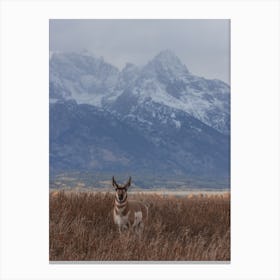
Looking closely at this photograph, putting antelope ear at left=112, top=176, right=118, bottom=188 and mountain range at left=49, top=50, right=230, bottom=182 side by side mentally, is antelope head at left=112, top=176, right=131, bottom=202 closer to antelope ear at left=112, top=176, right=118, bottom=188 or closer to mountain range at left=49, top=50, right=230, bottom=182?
antelope ear at left=112, top=176, right=118, bottom=188

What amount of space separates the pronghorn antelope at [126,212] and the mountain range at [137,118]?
1.34 meters

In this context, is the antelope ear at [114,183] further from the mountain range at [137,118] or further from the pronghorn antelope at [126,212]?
the mountain range at [137,118]

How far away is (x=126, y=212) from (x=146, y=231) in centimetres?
48

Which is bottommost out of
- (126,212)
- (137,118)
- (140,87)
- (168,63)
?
(126,212)

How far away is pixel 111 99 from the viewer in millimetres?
11664

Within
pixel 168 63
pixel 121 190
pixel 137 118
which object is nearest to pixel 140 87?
pixel 137 118

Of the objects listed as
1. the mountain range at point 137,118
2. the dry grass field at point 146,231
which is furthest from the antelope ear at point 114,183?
the mountain range at point 137,118

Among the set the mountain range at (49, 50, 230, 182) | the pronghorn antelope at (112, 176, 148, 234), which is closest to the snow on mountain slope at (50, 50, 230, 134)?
the mountain range at (49, 50, 230, 182)

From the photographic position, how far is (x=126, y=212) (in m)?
9.95

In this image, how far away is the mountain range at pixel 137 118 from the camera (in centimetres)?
1125

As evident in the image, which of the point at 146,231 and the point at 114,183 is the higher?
the point at 114,183

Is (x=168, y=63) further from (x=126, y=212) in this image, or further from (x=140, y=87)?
(x=126, y=212)

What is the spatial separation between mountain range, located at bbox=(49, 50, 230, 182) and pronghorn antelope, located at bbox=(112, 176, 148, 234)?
52.8 inches

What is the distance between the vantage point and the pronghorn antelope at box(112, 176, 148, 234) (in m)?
9.78
